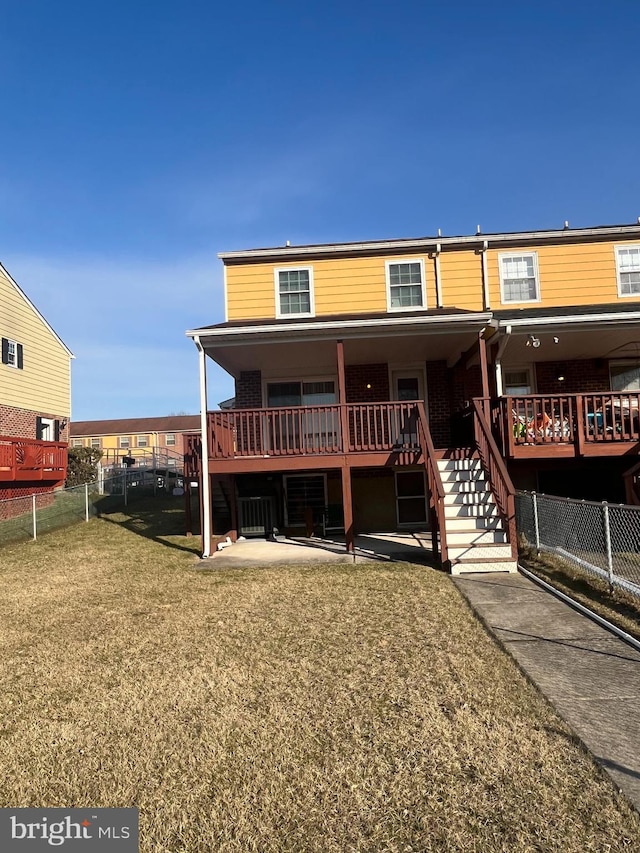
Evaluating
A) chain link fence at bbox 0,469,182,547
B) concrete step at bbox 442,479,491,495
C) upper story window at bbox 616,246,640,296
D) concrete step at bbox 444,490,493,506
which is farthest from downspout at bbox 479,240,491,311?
chain link fence at bbox 0,469,182,547

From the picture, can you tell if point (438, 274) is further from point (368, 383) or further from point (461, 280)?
point (368, 383)

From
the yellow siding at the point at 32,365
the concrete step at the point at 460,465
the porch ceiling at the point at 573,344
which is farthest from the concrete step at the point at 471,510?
the yellow siding at the point at 32,365

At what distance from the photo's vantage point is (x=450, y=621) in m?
5.99

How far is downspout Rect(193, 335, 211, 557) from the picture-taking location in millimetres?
10461

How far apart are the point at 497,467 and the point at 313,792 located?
7123 mm

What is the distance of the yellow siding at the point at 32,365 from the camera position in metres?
17.7

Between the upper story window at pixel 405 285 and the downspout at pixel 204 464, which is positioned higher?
the upper story window at pixel 405 285

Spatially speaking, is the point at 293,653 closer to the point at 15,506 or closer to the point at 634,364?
the point at 634,364

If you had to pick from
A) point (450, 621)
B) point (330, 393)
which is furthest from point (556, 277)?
point (450, 621)

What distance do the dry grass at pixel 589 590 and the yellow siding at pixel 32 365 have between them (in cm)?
1653

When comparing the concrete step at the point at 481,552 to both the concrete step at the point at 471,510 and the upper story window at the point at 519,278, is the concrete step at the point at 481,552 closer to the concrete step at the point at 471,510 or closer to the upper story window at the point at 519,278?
the concrete step at the point at 471,510

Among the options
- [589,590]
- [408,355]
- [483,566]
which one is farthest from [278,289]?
[589,590]

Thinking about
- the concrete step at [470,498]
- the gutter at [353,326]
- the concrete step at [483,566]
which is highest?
the gutter at [353,326]

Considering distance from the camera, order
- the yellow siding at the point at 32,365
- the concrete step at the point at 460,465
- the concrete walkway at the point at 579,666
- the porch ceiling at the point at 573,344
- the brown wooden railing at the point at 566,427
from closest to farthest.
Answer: the concrete walkway at the point at 579,666 < the brown wooden railing at the point at 566,427 < the concrete step at the point at 460,465 < the porch ceiling at the point at 573,344 < the yellow siding at the point at 32,365
